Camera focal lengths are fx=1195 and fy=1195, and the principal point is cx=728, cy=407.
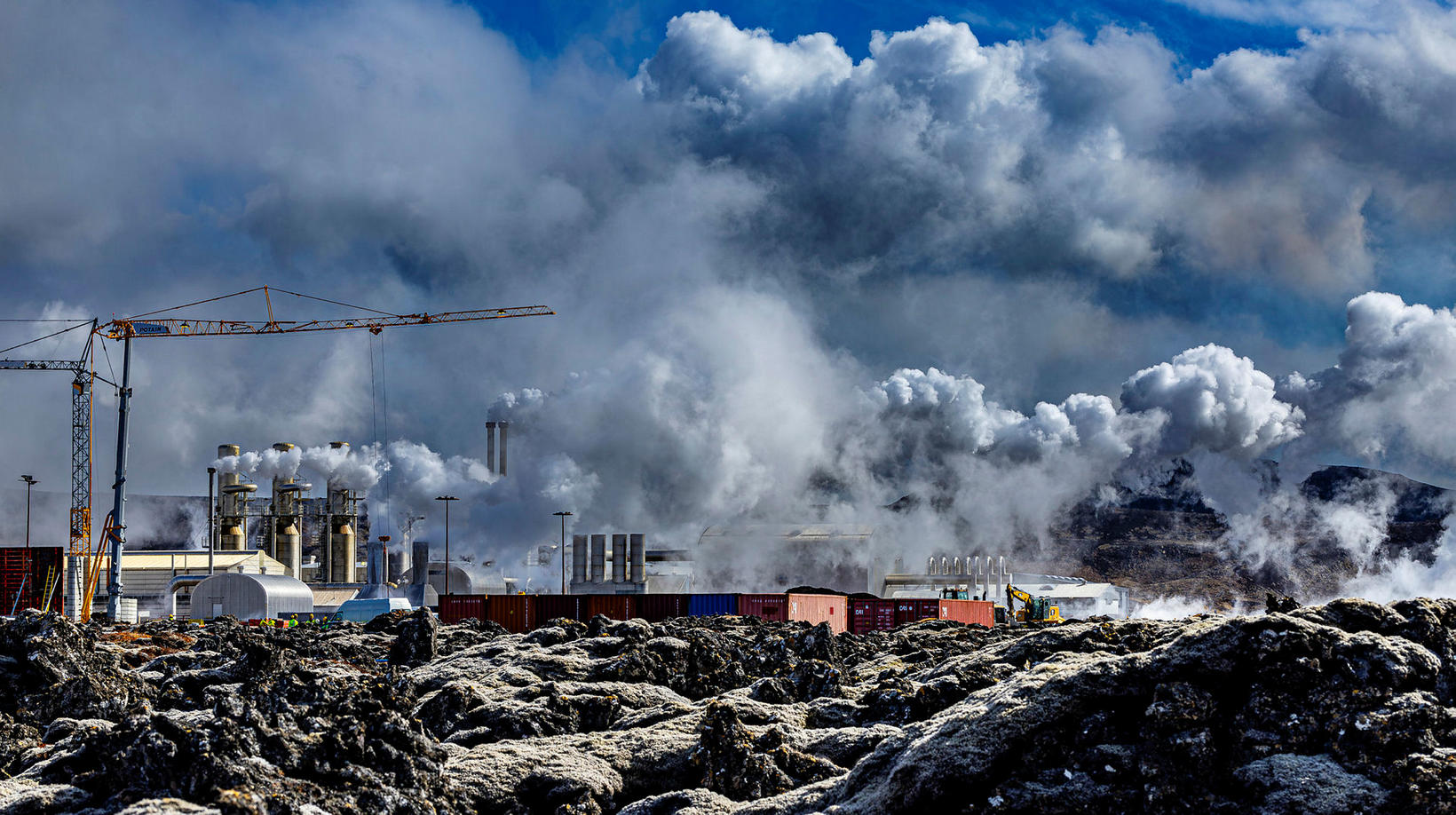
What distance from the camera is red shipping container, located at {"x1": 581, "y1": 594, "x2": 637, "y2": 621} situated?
49.8 m

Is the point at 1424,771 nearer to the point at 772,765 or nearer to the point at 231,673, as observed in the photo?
the point at 772,765

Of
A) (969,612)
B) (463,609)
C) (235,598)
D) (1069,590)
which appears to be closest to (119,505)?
(235,598)

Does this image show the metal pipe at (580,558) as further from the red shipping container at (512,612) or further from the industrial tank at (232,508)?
the red shipping container at (512,612)

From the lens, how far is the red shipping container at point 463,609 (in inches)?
2032

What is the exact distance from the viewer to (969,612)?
58.9 metres

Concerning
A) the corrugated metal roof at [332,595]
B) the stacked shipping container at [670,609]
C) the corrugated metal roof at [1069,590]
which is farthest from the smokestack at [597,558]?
the stacked shipping container at [670,609]

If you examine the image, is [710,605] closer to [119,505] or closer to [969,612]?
[969,612]

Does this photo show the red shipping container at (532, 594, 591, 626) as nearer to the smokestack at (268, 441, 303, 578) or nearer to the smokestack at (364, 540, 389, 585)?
the smokestack at (364, 540, 389, 585)

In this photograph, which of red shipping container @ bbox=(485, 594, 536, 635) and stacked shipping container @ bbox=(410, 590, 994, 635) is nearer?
red shipping container @ bbox=(485, 594, 536, 635)

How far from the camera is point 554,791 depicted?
12.7 metres

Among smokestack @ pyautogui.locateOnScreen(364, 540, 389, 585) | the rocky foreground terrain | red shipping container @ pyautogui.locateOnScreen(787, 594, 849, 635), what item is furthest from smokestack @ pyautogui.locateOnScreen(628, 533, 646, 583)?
the rocky foreground terrain

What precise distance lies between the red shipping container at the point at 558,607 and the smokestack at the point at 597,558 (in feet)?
130

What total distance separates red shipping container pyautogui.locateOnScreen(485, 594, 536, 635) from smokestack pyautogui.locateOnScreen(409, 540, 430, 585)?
39.2 meters

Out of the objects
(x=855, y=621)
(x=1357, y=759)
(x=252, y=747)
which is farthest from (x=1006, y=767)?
(x=855, y=621)
